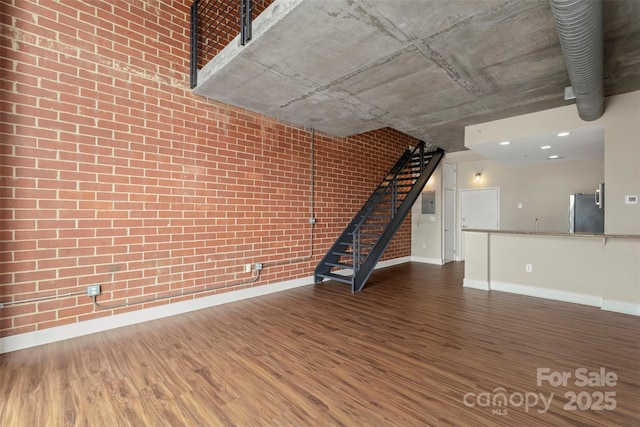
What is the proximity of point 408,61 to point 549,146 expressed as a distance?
364 cm

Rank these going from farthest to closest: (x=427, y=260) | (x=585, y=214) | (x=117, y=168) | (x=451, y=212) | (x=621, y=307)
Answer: (x=451, y=212) < (x=427, y=260) < (x=585, y=214) < (x=621, y=307) < (x=117, y=168)

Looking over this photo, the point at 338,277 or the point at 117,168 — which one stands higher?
the point at 117,168

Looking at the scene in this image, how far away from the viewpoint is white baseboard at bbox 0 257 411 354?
265 cm

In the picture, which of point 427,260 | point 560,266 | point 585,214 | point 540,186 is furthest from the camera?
point 427,260

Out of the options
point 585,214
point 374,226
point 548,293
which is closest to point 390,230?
point 374,226

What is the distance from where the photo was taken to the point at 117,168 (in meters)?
3.14

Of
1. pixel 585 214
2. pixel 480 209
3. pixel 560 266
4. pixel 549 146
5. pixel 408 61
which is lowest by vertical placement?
pixel 560 266

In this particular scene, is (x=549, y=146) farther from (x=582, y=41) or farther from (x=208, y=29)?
(x=208, y=29)

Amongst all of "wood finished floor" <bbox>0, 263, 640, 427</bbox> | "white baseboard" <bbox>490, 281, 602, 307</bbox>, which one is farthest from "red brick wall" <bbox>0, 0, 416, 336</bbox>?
"white baseboard" <bbox>490, 281, 602, 307</bbox>

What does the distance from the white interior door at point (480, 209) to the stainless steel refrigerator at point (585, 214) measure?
5.49 feet

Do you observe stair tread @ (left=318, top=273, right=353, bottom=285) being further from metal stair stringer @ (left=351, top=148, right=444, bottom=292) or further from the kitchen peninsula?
the kitchen peninsula

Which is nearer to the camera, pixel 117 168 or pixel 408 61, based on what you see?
pixel 408 61

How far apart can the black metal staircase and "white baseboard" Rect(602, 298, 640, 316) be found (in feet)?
9.86

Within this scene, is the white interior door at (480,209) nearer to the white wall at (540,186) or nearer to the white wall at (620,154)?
the white wall at (540,186)
